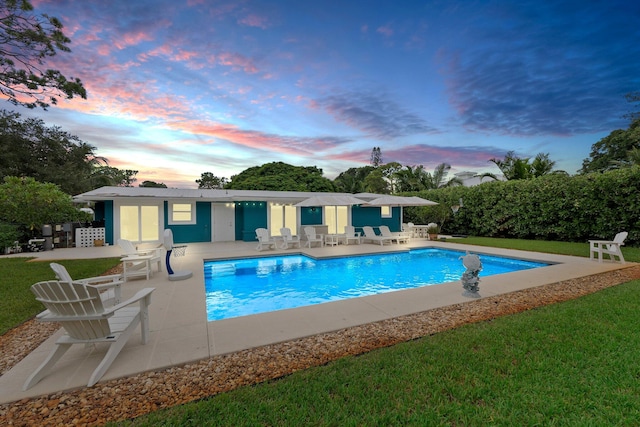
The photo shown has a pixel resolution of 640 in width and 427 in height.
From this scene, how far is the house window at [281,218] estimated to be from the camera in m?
15.0

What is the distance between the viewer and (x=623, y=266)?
7.57 meters

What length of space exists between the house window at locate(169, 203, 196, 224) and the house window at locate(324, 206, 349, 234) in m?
7.56

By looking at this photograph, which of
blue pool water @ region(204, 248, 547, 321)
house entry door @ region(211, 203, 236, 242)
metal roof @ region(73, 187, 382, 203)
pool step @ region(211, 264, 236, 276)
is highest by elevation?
metal roof @ region(73, 187, 382, 203)

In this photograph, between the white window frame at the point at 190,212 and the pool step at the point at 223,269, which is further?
the white window frame at the point at 190,212

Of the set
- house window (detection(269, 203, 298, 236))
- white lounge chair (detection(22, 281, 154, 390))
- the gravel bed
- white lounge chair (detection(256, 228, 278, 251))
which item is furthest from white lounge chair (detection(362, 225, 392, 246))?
white lounge chair (detection(22, 281, 154, 390))

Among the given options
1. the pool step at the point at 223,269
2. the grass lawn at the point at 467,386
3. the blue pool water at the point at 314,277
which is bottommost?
the blue pool water at the point at 314,277

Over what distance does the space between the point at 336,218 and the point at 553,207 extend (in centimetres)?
1104

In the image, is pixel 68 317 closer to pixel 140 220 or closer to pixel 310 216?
pixel 140 220

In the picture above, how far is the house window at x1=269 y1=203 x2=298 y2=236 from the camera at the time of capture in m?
15.0

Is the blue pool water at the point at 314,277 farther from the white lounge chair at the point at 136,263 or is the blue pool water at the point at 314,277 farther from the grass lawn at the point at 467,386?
the grass lawn at the point at 467,386

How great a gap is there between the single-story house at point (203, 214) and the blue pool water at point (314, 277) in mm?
3825

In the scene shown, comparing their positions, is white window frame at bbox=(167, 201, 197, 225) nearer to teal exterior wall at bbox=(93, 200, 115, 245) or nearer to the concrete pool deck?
teal exterior wall at bbox=(93, 200, 115, 245)

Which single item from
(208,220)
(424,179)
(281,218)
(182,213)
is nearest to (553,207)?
(424,179)

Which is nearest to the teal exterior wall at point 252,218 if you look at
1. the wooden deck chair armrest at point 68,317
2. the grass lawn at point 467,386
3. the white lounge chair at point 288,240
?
the white lounge chair at point 288,240
